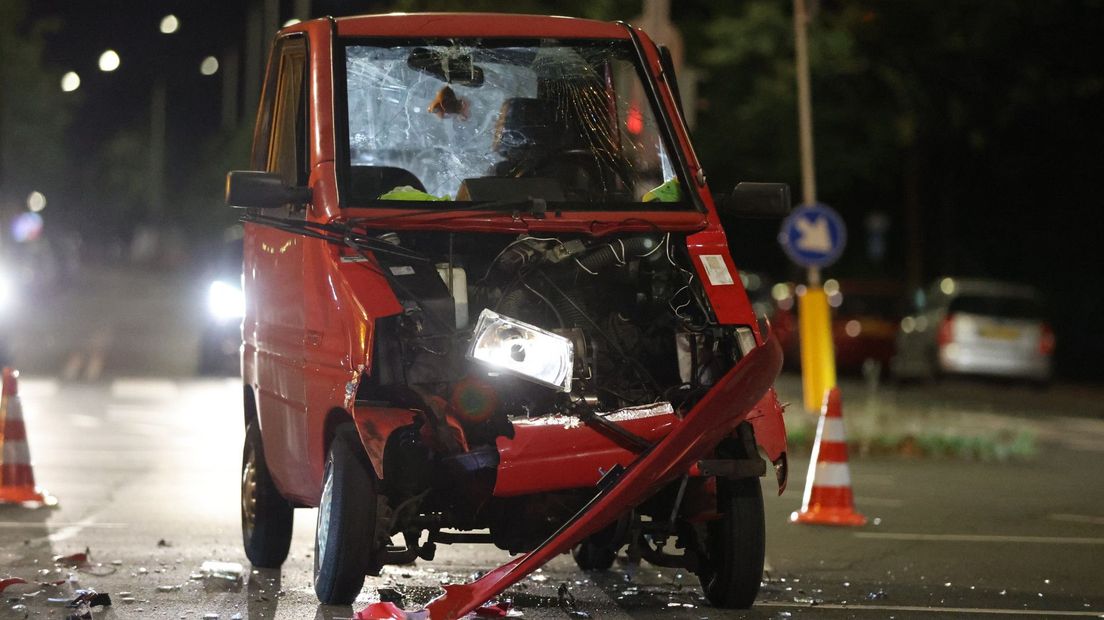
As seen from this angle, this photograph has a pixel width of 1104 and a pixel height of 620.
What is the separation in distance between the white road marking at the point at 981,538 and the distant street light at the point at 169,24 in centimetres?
2795

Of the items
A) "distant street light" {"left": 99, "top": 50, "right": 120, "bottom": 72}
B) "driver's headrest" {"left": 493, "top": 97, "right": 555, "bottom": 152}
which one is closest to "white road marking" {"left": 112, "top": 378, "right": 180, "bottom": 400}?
"driver's headrest" {"left": 493, "top": 97, "right": 555, "bottom": 152}

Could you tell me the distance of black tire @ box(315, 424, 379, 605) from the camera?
7547 mm

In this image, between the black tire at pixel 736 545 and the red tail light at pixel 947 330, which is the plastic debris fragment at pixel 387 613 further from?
the red tail light at pixel 947 330

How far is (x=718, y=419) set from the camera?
7266 mm

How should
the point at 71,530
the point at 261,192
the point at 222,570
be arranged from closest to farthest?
the point at 261,192 → the point at 222,570 → the point at 71,530

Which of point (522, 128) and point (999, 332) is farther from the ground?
point (522, 128)

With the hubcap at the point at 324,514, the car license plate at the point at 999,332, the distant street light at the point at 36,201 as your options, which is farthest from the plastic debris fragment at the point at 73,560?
the distant street light at the point at 36,201

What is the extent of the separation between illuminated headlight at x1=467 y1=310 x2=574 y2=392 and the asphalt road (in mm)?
1124

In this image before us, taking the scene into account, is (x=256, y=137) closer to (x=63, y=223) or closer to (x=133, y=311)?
(x=133, y=311)

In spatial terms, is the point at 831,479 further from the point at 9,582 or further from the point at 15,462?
the point at 9,582

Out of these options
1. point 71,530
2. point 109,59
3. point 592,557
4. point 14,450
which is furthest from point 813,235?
point 109,59

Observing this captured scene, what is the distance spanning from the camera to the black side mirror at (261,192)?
26.8 feet

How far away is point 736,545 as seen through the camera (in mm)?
7859

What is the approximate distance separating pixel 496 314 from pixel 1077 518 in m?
6.49
